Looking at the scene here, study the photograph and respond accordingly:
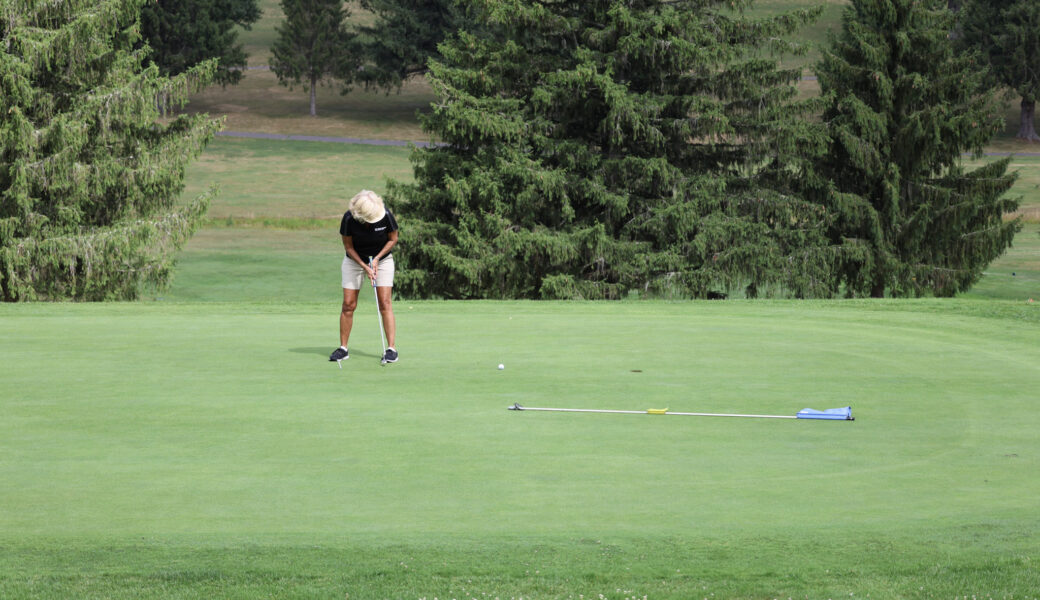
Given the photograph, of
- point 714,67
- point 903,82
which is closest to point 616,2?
point 714,67

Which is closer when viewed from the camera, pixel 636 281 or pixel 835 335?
pixel 835 335

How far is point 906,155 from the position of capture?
33781 mm

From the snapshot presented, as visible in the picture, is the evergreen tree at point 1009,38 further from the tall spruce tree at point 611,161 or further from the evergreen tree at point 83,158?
the evergreen tree at point 83,158

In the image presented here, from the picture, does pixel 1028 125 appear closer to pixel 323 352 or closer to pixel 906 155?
pixel 906 155

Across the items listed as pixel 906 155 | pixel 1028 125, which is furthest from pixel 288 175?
pixel 1028 125

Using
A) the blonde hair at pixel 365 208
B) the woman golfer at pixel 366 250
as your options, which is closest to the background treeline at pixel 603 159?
the woman golfer at pixel 366 250

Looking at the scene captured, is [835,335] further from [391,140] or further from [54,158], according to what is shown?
[391,140]

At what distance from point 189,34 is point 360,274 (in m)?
68.3

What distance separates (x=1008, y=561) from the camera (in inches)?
204

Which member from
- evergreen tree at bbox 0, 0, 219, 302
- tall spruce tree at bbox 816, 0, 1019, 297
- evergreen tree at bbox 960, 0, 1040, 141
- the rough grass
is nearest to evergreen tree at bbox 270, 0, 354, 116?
the rough grass

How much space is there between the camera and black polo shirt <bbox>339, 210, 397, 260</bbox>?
1092cm

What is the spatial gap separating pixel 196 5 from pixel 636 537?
254 feet

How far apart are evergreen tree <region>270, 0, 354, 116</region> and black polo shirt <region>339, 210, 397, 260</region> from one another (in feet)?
230

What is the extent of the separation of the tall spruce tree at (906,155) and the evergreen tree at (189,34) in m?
49.7
